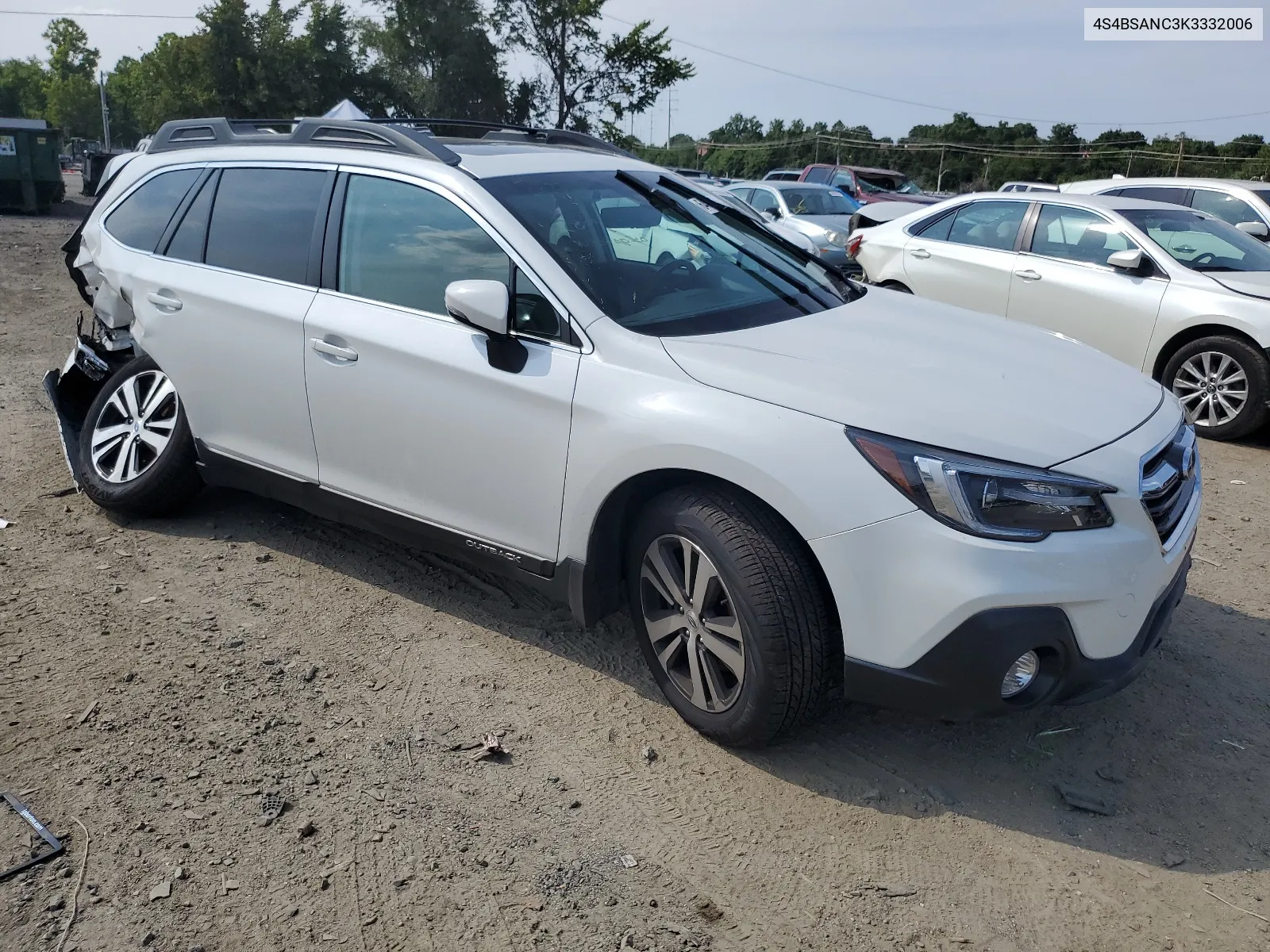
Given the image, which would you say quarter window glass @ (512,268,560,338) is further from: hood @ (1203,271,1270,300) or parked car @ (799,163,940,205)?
parked car @ (799,163,940,205)

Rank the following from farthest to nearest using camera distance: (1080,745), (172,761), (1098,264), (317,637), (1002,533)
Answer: (1098,264)
(317,637)
(1080,745)
(172,761)
(1002,533)

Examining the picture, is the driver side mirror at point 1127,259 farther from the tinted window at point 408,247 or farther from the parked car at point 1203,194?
the tinted window at point 408,247

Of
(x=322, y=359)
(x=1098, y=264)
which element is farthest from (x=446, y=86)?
(x=322, y=359)

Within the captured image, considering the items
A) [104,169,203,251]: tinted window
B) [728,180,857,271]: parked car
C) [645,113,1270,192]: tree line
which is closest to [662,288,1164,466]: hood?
[104,169,203,251]: tinted window

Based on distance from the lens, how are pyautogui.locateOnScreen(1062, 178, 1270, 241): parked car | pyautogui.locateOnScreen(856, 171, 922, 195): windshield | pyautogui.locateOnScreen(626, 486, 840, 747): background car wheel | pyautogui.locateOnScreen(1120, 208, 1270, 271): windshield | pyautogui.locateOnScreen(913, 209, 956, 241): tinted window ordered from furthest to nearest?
pyautogui.locateOnScreen(856, 171, 922, 195): windshield < pyautogui.locateOnScreen(1062, 178, 1270, 241): parked car < pyautogui.locateOnScreen(913, 209, 956, 241): tinted window < pyautogui.locateOnScreen(1120, 208, 1270, 271): windshield < pyautogui.locateOnScreen(626, 486, 840, 747): background car wheel

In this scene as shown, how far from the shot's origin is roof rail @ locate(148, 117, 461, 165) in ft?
12.6

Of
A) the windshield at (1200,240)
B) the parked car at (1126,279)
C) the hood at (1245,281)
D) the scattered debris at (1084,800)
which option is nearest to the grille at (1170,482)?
the scattered debris at (1084,800)

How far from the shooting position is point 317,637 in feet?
12.8

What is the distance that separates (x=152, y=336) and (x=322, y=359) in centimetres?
119

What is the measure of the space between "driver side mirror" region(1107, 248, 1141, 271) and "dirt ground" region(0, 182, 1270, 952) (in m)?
3.52

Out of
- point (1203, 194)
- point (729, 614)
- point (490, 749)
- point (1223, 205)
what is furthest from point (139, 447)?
point (1223, 205)

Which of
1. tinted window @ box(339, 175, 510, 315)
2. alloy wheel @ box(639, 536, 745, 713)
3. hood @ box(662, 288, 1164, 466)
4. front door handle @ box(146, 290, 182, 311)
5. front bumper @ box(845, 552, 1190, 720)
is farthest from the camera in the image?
front door handle @ box(146, 290, 182, 311)

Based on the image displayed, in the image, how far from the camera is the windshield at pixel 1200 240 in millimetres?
7328

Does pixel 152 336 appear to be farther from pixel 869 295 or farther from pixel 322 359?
pixel 869 295
